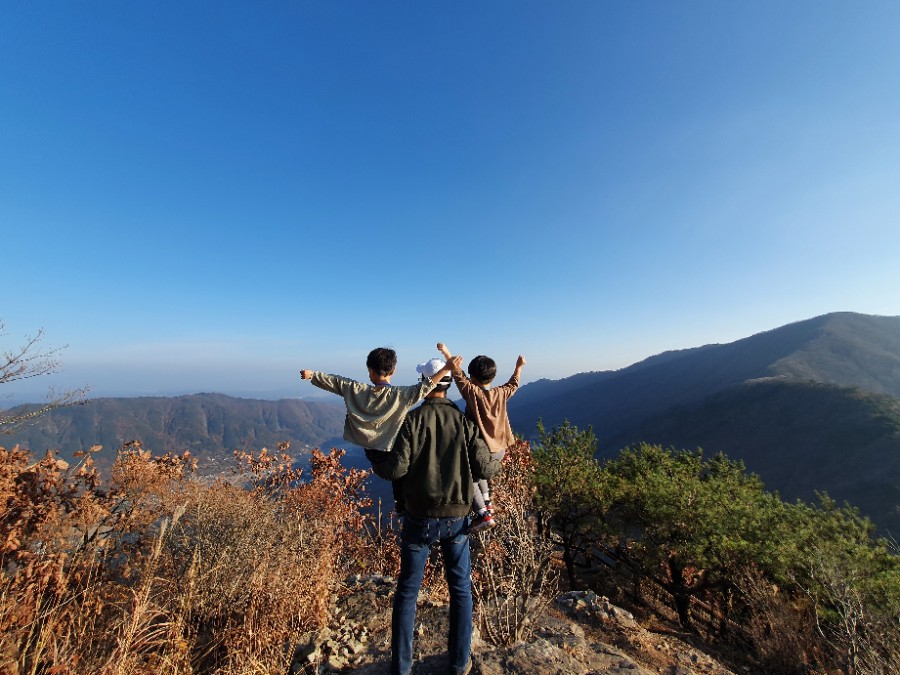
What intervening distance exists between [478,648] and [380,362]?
2.68 m

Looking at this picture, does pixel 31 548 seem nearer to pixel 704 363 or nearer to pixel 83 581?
pixel 83 581

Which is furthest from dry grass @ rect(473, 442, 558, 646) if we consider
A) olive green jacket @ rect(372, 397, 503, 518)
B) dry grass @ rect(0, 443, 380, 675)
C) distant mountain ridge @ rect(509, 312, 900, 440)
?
distant mountain ridge @ rect(509, 312, 900, 440)

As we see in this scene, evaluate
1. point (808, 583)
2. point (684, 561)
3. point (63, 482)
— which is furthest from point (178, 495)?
point (808, 583)

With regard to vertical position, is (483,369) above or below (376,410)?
above

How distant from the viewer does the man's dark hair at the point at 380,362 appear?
315 centimetres

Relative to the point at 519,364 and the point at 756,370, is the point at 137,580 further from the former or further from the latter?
the point at 756,370

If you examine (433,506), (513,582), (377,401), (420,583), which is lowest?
(513,582)

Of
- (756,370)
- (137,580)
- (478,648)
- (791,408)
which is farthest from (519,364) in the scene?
(756,370)

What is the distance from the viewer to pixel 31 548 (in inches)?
146

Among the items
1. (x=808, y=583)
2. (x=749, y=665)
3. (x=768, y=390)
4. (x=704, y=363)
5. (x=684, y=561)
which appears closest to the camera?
(x=749, y=665)

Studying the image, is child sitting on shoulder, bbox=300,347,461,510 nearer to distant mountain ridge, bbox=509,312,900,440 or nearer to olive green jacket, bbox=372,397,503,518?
olive green jacket, bbox=372,397,503,518

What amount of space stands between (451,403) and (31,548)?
169 inches

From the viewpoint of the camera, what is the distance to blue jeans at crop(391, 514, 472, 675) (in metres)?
2.90

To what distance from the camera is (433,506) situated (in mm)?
2859
